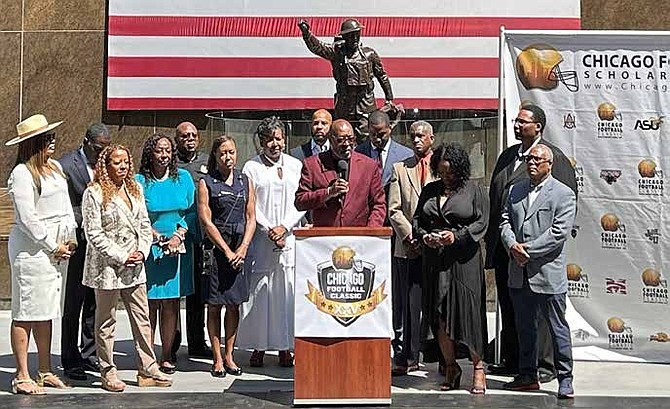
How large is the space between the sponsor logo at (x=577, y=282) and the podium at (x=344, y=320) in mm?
2123

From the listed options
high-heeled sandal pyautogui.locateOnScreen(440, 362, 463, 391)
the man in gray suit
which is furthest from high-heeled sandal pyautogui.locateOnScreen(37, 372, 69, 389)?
the man in gray suit

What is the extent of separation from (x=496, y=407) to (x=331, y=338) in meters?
1.18

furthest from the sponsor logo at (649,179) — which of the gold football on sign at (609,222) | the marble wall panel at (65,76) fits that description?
the marble wall panel at (65,76)

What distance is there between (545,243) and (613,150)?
1.50 meters

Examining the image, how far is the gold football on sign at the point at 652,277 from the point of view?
851 centimetres

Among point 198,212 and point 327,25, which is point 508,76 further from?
point 327,25

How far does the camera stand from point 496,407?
722cm

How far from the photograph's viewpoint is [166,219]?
26.7ft

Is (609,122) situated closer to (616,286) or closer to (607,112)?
(607,112)

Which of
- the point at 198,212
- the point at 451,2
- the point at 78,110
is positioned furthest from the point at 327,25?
the point at 198,212

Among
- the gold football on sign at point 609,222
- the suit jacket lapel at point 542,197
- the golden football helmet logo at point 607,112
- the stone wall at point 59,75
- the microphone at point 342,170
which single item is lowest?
the gold football on sign at point 609,222

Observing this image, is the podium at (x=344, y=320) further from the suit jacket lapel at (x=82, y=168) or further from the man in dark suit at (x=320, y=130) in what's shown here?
the suit jacket lapel at (x=82, y=168)

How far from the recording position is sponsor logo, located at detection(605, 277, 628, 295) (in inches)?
338

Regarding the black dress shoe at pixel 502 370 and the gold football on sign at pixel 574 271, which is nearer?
the black dress shoe at pixel 502 370
